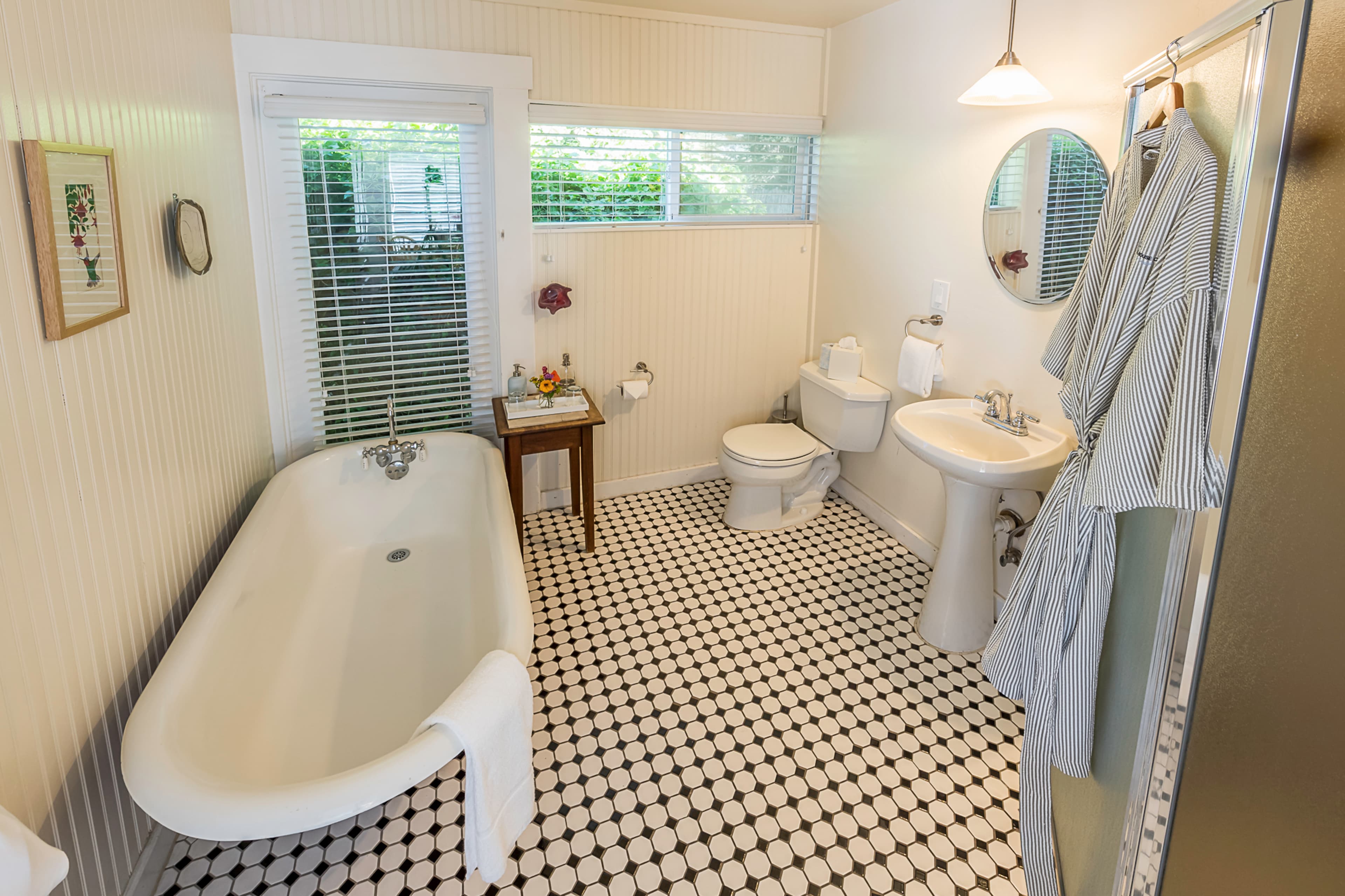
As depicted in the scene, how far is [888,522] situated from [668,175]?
1928 mm

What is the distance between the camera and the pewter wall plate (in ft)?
7.11

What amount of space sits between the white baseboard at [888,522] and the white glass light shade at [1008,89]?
1658 mm

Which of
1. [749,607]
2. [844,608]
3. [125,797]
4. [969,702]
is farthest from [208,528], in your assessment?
[969,702]

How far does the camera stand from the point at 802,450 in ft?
11.6

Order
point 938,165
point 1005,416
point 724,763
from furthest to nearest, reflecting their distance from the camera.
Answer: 1. point 938,165
2. point 1005,416
3. point 724,763

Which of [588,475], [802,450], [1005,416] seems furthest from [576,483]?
[1005,416]

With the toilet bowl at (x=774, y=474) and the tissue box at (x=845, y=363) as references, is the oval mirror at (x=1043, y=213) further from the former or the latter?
the toilet bowl at (x=774, y=474)

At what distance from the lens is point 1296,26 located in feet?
3.12

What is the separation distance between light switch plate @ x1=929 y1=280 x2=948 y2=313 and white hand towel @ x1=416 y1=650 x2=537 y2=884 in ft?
7.31

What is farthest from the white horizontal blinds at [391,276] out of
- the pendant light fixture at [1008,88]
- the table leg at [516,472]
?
the pendant light fixture at [1008,88]

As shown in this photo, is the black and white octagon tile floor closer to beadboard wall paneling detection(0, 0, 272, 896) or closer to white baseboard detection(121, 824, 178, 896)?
white baseboard detection(121, 824, 178, 896)

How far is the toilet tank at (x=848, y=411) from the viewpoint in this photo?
353cm

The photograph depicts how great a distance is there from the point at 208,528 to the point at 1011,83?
273cm

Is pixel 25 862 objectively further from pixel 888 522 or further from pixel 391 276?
pixel 888 522
